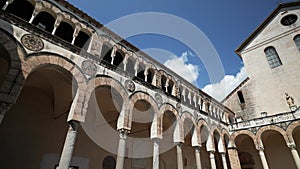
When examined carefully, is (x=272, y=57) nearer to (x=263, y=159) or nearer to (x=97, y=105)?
(x=263, y=159)

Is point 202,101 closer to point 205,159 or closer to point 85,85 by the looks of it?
point 205,159

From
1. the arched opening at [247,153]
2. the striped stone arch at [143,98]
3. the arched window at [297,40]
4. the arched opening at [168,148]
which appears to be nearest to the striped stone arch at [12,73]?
the striped stone arch at [143,98]

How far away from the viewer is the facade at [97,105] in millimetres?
5875

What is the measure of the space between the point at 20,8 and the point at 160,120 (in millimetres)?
7518

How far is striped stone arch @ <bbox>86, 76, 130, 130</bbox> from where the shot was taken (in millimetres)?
6820

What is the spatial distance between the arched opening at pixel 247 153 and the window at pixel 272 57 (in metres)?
8.28

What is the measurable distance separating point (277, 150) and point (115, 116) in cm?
1370

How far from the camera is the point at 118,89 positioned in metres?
7.67

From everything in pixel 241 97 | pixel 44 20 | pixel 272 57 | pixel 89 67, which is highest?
pixel 272 57

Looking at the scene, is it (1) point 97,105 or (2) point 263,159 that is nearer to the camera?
(1) point 97,105

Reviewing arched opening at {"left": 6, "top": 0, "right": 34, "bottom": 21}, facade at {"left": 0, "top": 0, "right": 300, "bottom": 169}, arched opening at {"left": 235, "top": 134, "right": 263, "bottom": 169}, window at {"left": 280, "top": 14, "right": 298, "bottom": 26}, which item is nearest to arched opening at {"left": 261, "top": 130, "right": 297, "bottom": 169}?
facade at {"left": 0, "top": 0, "right": 300, "bottom": 169}

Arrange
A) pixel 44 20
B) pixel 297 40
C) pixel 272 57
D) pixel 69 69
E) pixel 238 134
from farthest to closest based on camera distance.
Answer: pixel 272 57 < pixel 297 40 < pixel 238 134 < pixel 44 20 < pixel 69 69

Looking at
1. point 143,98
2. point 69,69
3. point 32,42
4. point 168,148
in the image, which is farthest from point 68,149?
point 168,148

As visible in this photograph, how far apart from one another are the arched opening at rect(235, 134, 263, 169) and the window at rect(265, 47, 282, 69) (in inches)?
326
